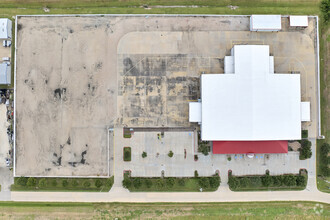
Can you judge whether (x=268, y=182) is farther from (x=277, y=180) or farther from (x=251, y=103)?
(x=251, y=103)

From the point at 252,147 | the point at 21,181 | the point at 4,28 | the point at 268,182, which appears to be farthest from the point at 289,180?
the point at 4,28

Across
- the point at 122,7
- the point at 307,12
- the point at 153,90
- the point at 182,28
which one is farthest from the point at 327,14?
the point at 122,7

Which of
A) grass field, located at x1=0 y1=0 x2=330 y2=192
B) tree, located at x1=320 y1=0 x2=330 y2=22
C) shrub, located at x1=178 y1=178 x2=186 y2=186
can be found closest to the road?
shrub, located at x1=178 y1=178 x2=186 y2=186

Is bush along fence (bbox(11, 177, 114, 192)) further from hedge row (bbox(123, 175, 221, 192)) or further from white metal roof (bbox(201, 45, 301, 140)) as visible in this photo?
white metal roof (bbox(201, 45, 301, 140))

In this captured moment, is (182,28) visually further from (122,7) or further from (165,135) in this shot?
(165,135)

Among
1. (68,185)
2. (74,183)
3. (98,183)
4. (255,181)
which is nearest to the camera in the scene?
(98,183)

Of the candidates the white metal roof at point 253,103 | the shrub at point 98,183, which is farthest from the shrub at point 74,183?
the white metal roof at point 253,103

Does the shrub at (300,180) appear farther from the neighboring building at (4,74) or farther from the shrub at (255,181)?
the neighboring building at (4,74)
